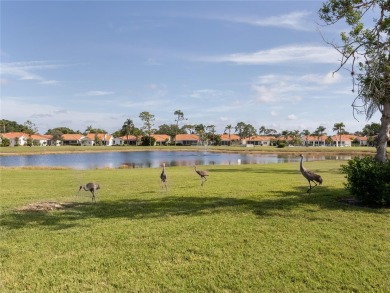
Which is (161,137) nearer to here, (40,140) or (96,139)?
(96,139)

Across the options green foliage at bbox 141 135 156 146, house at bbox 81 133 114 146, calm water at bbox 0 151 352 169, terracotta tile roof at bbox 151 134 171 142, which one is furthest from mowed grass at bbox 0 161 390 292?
house at bbox 81 133 114 146

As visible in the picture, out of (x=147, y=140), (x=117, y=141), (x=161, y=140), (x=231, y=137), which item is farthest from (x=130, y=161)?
(x=231, y=137)

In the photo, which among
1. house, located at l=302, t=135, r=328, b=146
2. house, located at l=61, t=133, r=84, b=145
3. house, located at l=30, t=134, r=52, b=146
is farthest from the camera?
house, located at l=302, t=135, r=328, b=146

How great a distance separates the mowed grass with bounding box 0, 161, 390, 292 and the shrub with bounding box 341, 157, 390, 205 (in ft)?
1.85

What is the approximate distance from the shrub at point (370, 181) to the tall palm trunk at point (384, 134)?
0.59 metres

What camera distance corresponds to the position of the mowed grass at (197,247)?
6.09 meters

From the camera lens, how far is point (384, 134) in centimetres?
1259

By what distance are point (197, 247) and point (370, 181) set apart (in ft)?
23.4

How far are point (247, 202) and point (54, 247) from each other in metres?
7.13

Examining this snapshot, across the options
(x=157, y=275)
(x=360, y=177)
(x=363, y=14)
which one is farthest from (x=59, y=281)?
(x=363, y=14)

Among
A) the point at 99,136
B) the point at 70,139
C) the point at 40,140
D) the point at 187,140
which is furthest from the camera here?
the point at 187,140

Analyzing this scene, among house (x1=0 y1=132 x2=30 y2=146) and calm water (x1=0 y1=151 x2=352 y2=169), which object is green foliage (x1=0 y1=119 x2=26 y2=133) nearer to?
house (x1=0 y1=132 x2=30 y2=146)

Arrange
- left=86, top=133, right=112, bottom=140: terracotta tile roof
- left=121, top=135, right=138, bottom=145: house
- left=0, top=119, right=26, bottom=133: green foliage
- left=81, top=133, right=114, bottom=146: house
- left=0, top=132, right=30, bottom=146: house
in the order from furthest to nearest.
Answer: left=121, top=135, right=138, bottom=145: house
left=0, top=119, right=26, bottom=133: green foliage
left=86, top=133, right=112, bottom=140: terracotta tile roof
left=81, top=133, right=114, bottom=146: house
left=0, top=132, right=30, bottom=146: house

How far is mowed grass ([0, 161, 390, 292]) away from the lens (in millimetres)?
6094
